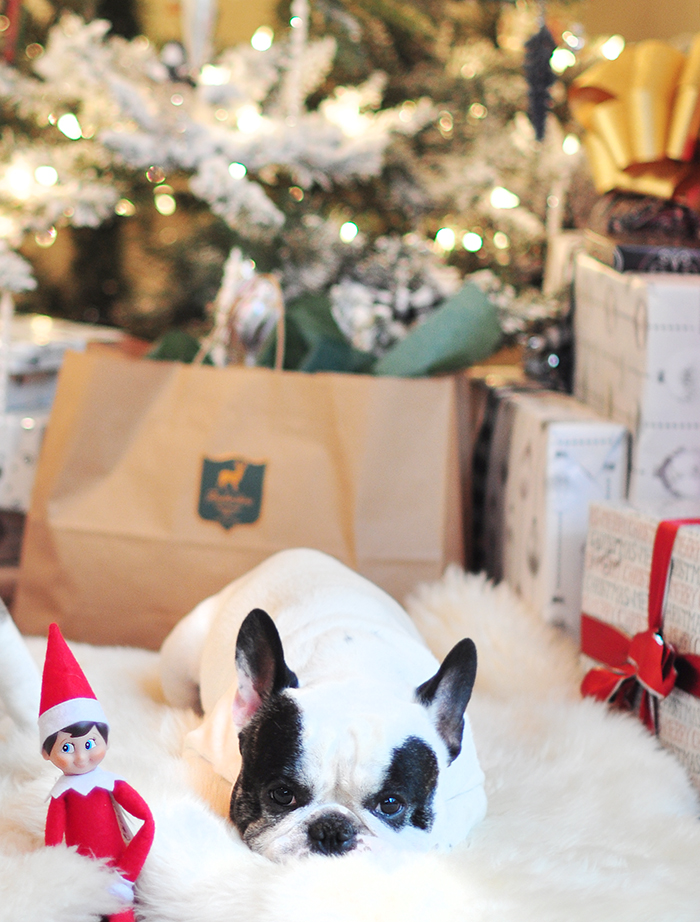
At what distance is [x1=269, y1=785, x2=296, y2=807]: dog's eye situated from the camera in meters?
0.71

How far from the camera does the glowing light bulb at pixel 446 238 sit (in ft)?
5.97

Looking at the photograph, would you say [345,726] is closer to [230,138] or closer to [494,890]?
[494,890]

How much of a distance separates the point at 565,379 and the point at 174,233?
955 mm

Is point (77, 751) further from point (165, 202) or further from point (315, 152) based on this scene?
point (165, 202)

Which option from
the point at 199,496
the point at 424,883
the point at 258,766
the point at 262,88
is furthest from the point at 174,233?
the point at 424,883

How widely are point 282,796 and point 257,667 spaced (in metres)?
0.10

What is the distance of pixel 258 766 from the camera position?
723 mm

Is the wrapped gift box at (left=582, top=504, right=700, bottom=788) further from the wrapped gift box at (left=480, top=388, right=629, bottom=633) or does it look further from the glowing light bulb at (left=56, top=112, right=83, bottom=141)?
the glowing light bulb at (left=56, top=112, right=83, bottom=141)

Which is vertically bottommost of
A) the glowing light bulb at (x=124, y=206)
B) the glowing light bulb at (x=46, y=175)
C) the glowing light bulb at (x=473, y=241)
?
the glowing light bulb at (x=473, y=241)

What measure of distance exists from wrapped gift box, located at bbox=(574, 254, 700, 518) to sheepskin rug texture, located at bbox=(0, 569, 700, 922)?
9.5 inches

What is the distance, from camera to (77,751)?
65 cm

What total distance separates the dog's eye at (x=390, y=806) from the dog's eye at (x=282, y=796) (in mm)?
68

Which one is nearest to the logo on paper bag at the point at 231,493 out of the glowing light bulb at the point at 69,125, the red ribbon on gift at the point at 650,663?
the red ribbon on gift at the point at 650,663

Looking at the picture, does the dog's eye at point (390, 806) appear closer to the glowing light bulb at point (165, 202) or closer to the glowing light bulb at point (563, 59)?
the glowing light bulb at point (165, 202)
